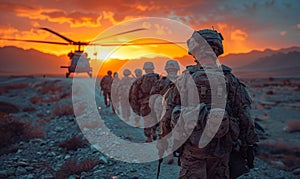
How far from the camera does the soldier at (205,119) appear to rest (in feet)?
9.56

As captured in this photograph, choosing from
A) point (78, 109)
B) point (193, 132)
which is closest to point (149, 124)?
point (193, 132)

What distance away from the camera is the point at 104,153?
23.0 feet

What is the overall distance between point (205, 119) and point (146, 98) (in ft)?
17.6

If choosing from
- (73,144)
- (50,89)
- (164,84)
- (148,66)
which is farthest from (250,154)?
(50,89)

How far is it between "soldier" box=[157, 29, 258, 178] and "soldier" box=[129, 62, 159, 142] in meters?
4.46

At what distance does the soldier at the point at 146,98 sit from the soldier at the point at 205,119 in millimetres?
4461

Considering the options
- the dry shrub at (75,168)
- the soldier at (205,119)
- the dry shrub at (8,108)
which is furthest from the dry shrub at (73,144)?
the dry shrub at (8,108)

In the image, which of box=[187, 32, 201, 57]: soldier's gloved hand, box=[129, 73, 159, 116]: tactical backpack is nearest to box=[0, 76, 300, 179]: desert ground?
box=[129, 73, 159, 116]: tactical backpack

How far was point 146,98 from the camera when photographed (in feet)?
26.5

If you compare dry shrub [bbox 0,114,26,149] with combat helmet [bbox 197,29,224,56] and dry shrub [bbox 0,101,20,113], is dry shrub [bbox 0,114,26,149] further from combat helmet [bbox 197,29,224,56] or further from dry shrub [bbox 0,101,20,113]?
combat helmet [bbox 197,29,224,56]

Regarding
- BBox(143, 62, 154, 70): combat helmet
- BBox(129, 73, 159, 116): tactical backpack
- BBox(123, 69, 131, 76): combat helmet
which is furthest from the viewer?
BBox(123, 69, 131, 76): combat helmet

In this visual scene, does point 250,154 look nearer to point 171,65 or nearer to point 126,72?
point 171,65

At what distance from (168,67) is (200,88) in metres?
3.85

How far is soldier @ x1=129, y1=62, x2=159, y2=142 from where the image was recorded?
7.80 meters
